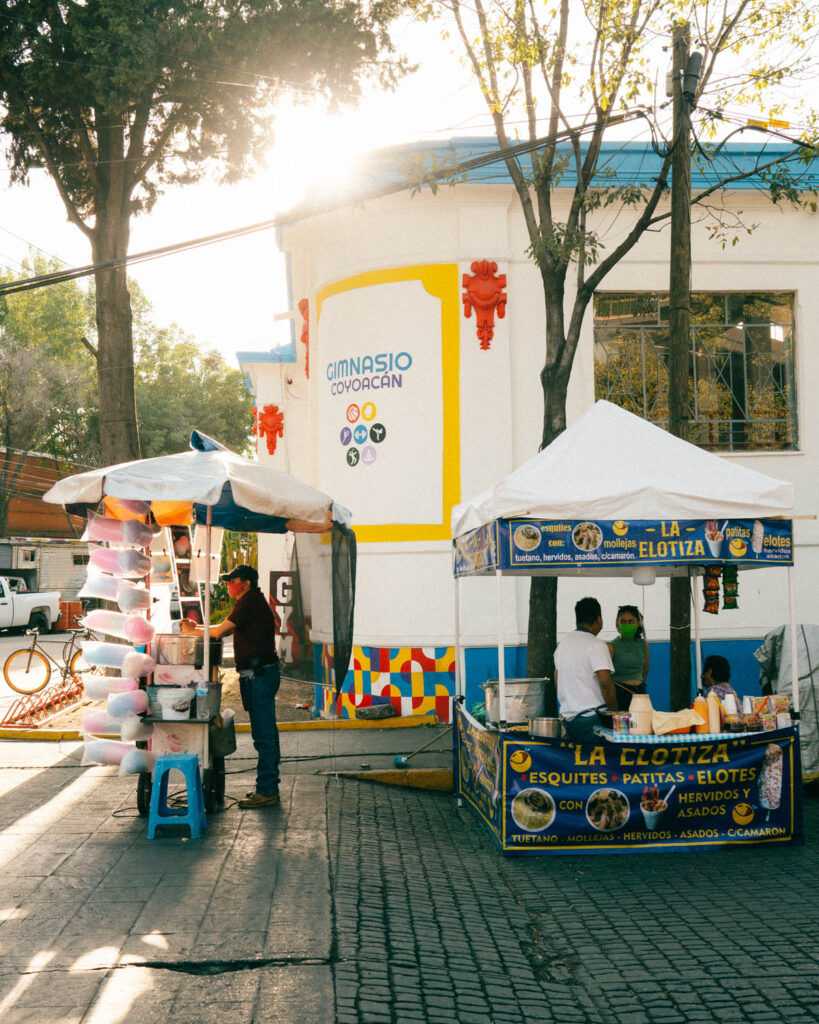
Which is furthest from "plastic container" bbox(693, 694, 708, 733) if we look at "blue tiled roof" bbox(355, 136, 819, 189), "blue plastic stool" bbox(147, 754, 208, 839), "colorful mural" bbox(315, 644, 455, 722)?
"blue tiled roof" bbox(355, 136, 819, 189)

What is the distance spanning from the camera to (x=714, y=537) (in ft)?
24.5

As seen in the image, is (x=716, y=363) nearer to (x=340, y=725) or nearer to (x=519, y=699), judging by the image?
(x=340, y=725)

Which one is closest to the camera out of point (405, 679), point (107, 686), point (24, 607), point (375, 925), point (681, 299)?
point (375, 925)

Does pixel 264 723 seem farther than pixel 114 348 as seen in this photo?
No

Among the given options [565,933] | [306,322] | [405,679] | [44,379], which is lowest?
[565,933]

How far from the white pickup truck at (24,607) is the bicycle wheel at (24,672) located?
12.6 m

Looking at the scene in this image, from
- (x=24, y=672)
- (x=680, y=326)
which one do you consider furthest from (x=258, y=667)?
(x=24, y=672)

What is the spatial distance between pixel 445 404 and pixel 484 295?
1438 mm

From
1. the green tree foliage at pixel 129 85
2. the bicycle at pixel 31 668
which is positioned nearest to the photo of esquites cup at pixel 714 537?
the green tree foliage at pixel 129 85

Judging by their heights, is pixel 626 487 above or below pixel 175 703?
above

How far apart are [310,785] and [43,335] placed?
48.4m

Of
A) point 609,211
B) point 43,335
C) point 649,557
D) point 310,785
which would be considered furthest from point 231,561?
point 43,335

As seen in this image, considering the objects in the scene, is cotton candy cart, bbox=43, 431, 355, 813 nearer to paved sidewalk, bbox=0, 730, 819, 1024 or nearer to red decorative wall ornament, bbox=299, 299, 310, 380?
paved sidewalk, bbox=0, 730, 819, 1024

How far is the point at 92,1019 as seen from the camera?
430 centimetres
